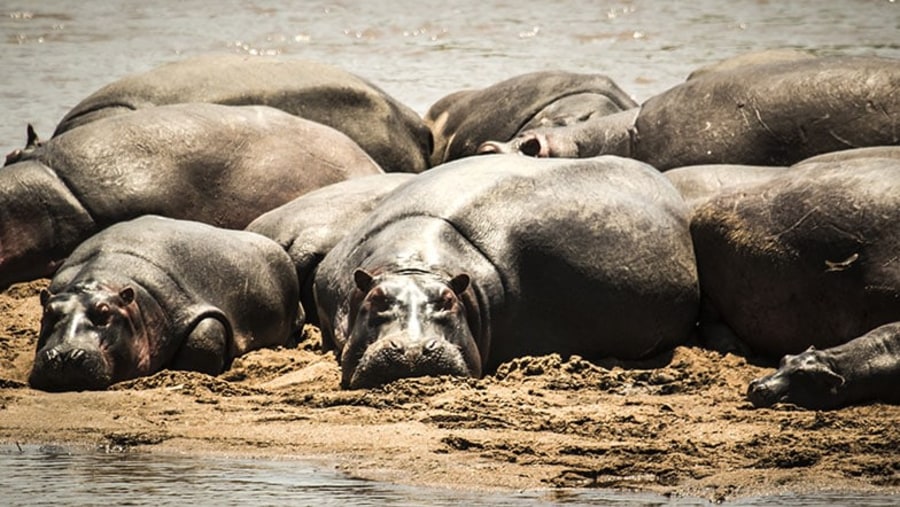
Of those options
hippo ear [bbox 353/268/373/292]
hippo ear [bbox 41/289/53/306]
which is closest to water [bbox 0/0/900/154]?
hippo ear [bbox 41/289/53/306]

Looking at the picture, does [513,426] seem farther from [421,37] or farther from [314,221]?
[421,37]

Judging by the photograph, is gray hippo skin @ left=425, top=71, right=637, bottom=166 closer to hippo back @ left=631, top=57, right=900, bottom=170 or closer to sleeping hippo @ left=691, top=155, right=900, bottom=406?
hippo back @ left=631, top=57, right=900, bottom=170

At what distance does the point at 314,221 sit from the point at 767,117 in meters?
2.64

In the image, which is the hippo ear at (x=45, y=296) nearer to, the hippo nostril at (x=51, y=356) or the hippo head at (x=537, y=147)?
the hippo nostril at (x=51, y=356)

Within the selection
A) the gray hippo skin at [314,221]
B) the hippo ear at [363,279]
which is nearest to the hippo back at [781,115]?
the gray hippo skin at [314,221]

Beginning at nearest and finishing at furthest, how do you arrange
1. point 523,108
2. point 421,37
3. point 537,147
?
point 537,147, point 523,108, point 421,37

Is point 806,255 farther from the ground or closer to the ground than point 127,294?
farther from the ground

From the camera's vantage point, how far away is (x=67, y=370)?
879 cm

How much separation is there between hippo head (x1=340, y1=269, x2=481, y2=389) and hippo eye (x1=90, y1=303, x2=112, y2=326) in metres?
1.09

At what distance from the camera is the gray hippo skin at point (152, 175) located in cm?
1116

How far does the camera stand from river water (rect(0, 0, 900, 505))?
18984mm

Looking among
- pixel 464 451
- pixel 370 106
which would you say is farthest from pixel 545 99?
pixel 464 451

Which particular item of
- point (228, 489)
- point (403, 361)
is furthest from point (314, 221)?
point (228, 489)

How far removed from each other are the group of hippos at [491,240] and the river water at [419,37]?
4.16m
